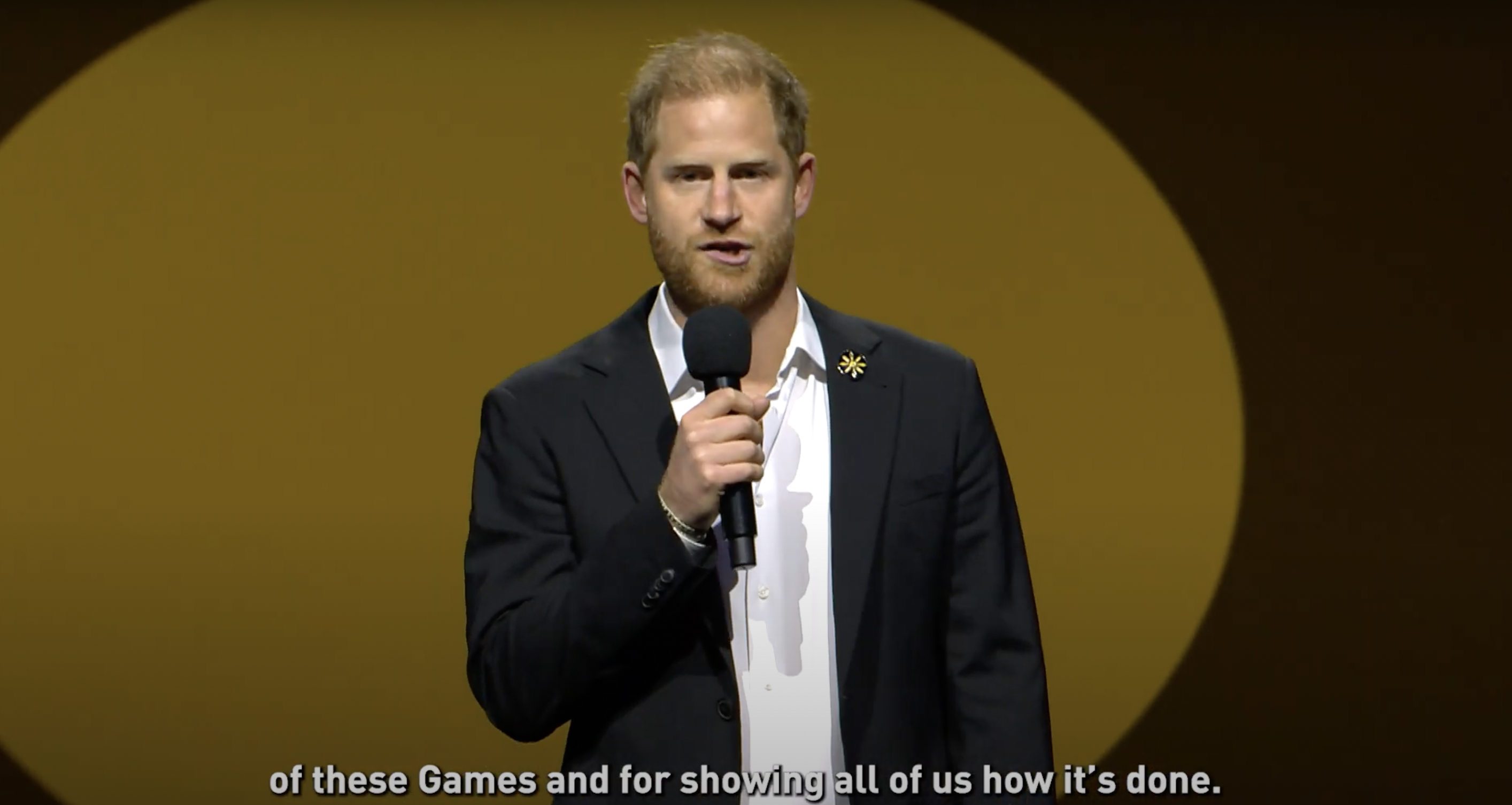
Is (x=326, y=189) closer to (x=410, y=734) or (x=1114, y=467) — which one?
(x=410, y=734)

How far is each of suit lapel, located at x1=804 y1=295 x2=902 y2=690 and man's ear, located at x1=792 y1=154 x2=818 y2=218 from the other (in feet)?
0.46

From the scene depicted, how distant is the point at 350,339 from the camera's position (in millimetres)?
3508

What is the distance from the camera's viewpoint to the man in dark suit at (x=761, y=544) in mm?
1935

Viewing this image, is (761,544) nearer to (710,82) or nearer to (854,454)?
(854,454)

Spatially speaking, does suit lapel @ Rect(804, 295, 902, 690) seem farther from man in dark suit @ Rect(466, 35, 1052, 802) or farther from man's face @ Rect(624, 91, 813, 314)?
man's face @ Rect(624, 91, 813, 314)

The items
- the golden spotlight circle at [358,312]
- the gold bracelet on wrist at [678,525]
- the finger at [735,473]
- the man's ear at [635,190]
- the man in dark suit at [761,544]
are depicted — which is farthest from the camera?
the golden spotlight circle at [358,312]

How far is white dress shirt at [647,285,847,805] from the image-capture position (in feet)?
6.41

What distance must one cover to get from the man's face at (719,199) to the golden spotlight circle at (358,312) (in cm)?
150

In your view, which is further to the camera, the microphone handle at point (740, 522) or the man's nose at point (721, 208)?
the man's nose at point (721, 208)

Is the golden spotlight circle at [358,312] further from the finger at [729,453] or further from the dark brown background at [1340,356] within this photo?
the finger at [729,453]

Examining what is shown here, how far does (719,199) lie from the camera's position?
6.41 ft

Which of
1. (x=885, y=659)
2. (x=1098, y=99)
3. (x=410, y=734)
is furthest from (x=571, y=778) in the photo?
(x=1098, y=99)

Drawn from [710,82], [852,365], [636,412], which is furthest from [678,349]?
[710,82]

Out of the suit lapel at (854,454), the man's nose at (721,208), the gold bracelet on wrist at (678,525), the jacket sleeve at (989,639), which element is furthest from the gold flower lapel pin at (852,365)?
the gold bracelet on wrist at (678,525)
